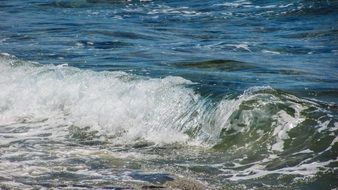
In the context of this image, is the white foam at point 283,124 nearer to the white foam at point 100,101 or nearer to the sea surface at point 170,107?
the sea surface at point 170,107

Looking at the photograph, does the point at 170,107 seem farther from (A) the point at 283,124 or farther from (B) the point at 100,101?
(A) the point at 283,124

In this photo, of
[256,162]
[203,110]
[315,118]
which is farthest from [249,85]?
[256,162]

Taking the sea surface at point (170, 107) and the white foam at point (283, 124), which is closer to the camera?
the sea surface at point (170, 107)

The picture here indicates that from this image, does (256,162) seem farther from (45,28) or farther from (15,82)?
(45,28)

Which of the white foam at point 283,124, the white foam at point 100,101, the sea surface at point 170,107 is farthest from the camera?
the white foam at point 100,101

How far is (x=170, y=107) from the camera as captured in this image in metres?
9.55

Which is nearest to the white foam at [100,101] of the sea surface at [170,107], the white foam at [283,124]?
the sea surface at [170,107]

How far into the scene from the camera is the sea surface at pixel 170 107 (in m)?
7.09

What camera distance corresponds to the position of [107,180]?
22.2 ft

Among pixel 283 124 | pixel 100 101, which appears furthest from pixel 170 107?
pixel 283 124

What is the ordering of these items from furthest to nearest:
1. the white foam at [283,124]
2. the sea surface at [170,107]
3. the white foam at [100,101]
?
the white foam at [100,101], the white foam at [283,124], the sea surface at [170,107]

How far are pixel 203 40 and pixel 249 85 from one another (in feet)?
20.3

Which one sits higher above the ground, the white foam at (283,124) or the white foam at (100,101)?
the white foam at (283,124)

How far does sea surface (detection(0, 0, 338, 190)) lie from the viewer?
709cm
